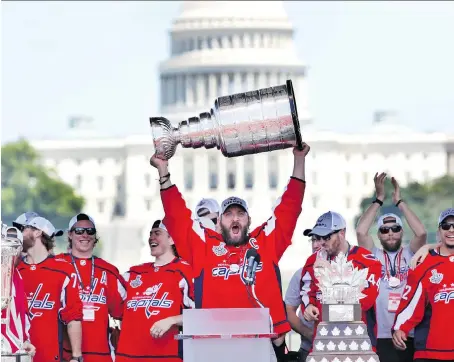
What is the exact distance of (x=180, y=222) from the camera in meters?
14.7

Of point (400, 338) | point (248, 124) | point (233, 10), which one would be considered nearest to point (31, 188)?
point (233, 10)

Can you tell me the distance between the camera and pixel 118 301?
54.6 feet

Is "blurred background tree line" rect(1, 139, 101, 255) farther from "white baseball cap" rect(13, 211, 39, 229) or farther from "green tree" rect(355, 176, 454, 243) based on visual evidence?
"white baseball cap" rect(13, 211, 39, 229)

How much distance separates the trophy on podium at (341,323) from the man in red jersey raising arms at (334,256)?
2012 mm

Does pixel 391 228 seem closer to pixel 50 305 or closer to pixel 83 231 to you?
pixel 83 231

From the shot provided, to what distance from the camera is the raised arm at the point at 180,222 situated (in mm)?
14680

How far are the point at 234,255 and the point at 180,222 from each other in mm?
511

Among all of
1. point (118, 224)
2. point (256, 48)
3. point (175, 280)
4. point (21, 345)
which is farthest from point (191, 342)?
point (256, 48)

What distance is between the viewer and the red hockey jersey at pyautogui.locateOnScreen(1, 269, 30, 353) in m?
13.6

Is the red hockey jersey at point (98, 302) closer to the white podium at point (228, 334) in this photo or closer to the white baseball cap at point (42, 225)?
the white baseball cap at point (42, 225)

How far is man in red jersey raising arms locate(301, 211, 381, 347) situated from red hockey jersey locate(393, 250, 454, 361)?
30 centimetres

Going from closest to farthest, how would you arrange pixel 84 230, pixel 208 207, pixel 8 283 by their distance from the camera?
pixel 8 283, pixel 84 230, pixel 208 207

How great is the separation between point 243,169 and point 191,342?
15555cm

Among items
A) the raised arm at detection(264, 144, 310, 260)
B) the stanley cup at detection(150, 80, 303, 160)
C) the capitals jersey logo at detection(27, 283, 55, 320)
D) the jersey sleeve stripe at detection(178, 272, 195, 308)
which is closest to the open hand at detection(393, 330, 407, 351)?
the raised arm at detection(264, 144, 310, 260)
